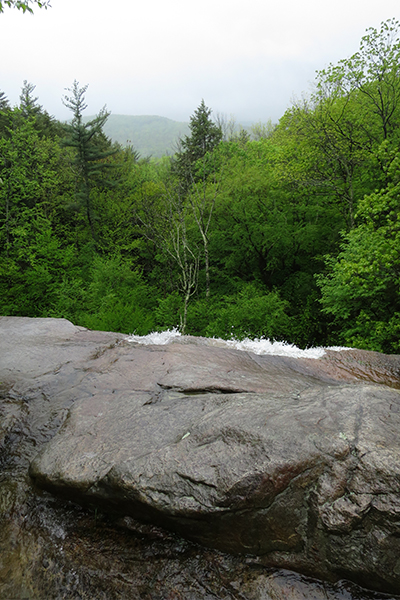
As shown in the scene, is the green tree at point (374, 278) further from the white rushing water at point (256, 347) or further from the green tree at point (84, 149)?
the green tree at point (84, 149)

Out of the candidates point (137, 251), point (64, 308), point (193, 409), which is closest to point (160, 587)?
point (193, 409)

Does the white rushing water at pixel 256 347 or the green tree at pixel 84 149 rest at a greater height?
the green tree at pixel 84 149

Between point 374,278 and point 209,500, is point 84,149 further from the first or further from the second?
point 209,500

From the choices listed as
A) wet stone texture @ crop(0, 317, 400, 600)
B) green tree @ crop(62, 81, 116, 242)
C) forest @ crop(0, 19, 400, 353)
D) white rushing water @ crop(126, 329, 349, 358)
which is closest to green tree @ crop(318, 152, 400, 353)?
forest @ crop(0, 19, 400, 353)

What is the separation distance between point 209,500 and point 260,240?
1309cm

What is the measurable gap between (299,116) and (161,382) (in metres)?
13.9

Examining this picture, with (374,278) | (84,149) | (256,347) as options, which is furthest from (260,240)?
(84,149)

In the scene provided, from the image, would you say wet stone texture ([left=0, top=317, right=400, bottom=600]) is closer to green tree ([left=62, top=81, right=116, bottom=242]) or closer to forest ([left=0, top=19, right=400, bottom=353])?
forest ([left=0, top=19, right=400, bottom=353])

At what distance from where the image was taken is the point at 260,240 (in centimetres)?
1488

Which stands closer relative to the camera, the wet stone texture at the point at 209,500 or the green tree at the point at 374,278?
the wet stone texture at the point at 209,500

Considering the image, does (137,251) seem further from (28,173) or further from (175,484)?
(175,484)

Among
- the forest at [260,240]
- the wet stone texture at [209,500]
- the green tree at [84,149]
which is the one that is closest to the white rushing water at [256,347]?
the forest at [260,240]

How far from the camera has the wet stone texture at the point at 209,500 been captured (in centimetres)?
258

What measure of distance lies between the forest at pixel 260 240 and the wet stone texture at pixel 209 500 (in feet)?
22.9
